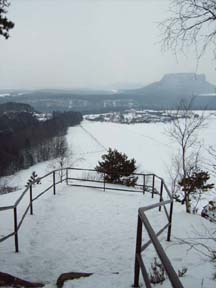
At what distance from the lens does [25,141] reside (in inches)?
2416

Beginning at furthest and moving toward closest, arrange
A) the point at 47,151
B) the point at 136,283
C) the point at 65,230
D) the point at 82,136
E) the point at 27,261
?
1. the point at 82,136
2. the point at 47,151
3. the point at 65,230
4. the point at 27,261
5. the point at 136,283

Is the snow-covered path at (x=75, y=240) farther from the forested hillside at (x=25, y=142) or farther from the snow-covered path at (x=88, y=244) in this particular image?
the forested hillside at (x=25, y=142)

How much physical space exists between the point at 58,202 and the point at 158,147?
56.8 meters

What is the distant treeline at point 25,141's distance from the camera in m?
51.6

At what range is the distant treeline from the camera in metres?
51.6

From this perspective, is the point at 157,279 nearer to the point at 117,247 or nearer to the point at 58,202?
the point at 117,247

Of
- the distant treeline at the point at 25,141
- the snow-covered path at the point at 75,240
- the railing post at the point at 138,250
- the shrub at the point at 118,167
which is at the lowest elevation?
the distant treeline at the point at 25,141

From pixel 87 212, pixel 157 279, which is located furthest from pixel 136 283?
pixel 87 212

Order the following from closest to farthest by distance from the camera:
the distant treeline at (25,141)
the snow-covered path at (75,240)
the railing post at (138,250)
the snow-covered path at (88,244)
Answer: the railing post at (138,250), the snow-covered path at (88,244), the snow-covered path at (75,240), the distant treeline at (25,141)

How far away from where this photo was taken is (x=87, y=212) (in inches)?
261

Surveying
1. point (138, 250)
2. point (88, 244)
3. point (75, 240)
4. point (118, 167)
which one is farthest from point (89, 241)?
point (118, 167)

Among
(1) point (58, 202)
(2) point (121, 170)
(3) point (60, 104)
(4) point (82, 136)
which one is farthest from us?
(3) point (60, 104)

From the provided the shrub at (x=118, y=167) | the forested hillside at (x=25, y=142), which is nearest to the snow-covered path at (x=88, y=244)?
the shrub at (x=118, y=167)

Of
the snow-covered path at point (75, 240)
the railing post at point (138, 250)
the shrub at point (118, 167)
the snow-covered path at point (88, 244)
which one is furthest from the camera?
the shrub at point (118, 167)
